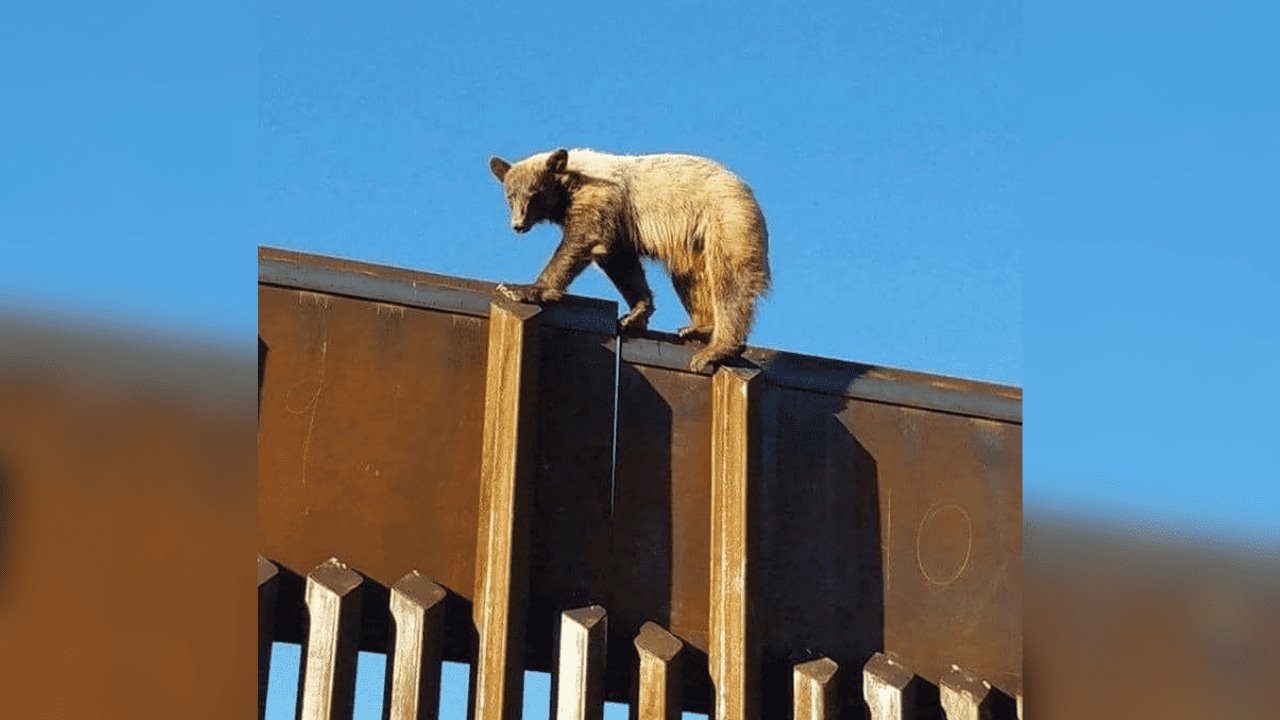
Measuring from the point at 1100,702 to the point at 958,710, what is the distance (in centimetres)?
650

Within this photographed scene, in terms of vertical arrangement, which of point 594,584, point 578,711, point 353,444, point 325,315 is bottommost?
point 578,711

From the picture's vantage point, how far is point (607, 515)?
31.0 ft

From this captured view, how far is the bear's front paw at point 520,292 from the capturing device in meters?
9.63

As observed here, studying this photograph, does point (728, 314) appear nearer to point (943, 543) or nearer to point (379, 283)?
point (943, 543)

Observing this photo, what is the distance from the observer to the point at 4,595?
239cm

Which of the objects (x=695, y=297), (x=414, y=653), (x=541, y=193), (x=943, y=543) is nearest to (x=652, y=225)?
(x=695, y=297)

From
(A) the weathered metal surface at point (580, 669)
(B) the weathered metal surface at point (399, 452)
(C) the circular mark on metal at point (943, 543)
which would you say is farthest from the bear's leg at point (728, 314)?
(A) the weathered metal surface at point (580, 669)

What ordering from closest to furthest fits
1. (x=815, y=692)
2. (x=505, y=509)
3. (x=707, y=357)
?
(x=505, y=509), (x=815, y=692), (x=707, y=357)

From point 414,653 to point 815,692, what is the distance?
7.57 ft

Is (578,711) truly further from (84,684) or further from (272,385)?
(84,684)

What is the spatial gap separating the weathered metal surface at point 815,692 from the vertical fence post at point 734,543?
283 mm

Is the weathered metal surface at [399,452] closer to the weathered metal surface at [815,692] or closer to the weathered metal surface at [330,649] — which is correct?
the weathered metal surface at [330,649]

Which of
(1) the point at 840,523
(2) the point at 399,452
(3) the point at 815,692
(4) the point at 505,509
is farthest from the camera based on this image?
→ (1) the point at 840,523

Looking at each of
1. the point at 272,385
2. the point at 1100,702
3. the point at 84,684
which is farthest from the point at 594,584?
the point at 84,684
